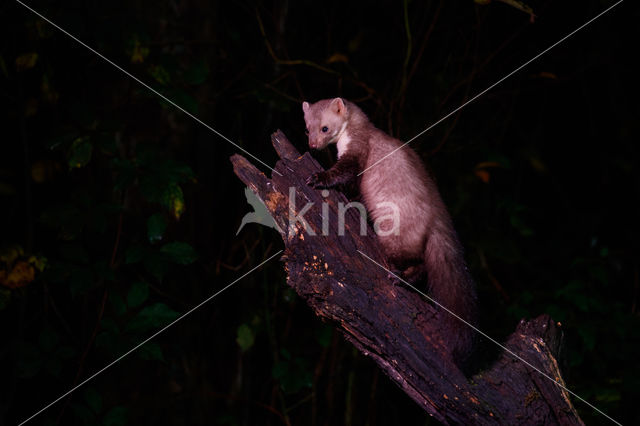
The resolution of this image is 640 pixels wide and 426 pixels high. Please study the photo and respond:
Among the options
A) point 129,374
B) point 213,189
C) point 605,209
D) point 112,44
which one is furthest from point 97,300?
point 605,209

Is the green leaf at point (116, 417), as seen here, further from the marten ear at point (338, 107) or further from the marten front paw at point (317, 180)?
the marten ear at point (338, 107)

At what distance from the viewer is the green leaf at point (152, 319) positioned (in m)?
2.44

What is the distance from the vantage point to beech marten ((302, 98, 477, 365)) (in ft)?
6.02

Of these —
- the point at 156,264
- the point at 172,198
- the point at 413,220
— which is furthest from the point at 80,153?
the point at 413,220

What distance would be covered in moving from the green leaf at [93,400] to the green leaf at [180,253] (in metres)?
0.81

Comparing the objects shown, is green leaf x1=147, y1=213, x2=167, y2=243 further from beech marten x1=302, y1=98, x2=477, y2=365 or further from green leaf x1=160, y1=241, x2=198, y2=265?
beech marten x1=302, y1=98, x2=477, y2=365

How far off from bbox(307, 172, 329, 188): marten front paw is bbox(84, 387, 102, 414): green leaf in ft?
5.50

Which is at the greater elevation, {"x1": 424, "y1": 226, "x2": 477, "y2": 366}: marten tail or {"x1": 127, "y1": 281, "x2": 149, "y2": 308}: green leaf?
{"x1": 424, "y1": 226, "x2": 477, "y2": 366}: marten tail

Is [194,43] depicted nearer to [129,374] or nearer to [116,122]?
[116,122]

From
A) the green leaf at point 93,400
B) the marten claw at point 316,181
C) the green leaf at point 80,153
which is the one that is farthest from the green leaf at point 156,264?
the marten claw at point 316,181

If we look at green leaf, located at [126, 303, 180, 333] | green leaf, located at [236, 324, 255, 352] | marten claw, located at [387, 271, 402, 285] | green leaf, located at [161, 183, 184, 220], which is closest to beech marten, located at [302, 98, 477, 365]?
marten claw, located at [387, 271, 402, 285]

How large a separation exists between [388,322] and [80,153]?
5.76ft

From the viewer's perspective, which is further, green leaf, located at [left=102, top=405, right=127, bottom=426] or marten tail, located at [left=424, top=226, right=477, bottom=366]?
green leaf, located at [left=102, top=405, right=127, bottom=426]

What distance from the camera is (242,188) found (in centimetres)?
359
